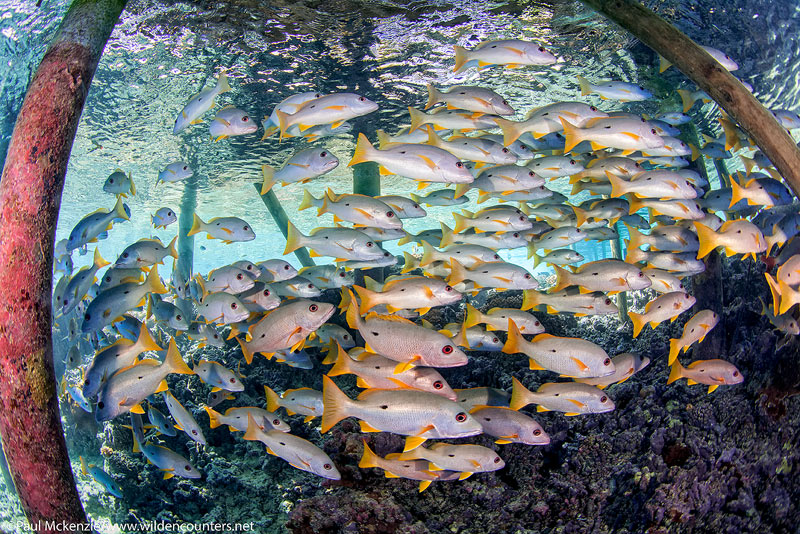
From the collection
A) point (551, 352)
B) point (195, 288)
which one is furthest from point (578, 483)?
point (195, 288)

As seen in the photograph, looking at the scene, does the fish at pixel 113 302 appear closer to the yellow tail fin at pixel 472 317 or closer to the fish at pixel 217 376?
the fish at pixel 217 376

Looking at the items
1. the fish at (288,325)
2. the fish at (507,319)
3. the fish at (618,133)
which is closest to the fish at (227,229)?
the fish at (288,325)

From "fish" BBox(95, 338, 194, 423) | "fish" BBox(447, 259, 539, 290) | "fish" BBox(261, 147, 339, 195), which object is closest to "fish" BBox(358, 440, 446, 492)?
"fish" BBox(95, 338, 194, 423)

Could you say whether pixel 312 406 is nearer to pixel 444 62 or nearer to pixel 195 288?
pixel 195 288

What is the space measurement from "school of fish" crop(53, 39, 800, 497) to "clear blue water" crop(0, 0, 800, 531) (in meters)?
3.45

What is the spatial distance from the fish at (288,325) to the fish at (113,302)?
1.42m

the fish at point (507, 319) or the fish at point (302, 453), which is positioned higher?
the fish at point (507, 319)

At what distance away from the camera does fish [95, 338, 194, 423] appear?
3758 millimetres

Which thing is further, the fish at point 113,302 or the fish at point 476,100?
the fish at point 476,100

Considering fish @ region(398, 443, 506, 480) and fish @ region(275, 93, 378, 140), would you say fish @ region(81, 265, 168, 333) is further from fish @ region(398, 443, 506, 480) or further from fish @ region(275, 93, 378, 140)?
fish @ region(398, 443, 506, 480)

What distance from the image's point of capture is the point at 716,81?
4.21 meters

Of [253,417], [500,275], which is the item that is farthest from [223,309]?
[500,275]

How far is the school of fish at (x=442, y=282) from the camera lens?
12.0 ft

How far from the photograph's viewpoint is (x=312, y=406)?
4801 mm
